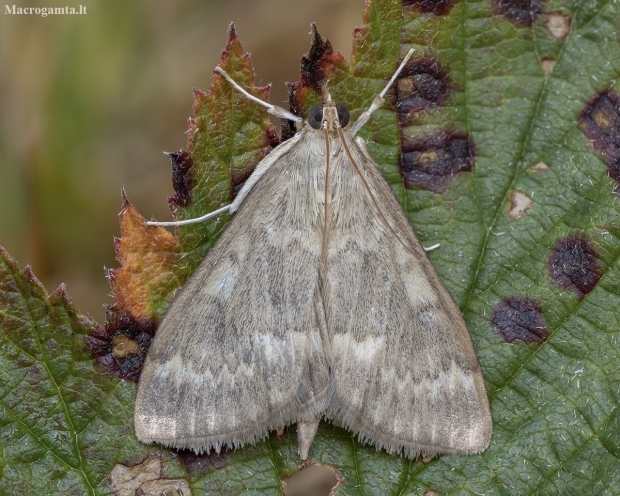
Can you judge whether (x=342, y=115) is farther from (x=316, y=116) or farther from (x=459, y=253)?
(x=459, y=253)

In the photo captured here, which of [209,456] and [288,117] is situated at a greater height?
[288,117]

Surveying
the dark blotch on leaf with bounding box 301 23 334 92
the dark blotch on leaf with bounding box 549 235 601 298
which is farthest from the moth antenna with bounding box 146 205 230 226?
the dark blotch on leaf with bounding box 549 235 601 298

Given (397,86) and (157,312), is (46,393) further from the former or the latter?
(397,86)

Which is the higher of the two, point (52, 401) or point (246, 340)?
point (246, 340)

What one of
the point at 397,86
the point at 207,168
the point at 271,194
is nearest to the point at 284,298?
the point at 271,194

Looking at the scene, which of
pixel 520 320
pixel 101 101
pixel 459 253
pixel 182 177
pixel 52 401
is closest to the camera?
pixel 52 401

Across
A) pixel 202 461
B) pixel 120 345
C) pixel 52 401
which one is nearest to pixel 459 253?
pixel 202 461

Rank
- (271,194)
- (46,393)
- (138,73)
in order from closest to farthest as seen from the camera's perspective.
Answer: (46,393) → (271,194) → (138,73)
